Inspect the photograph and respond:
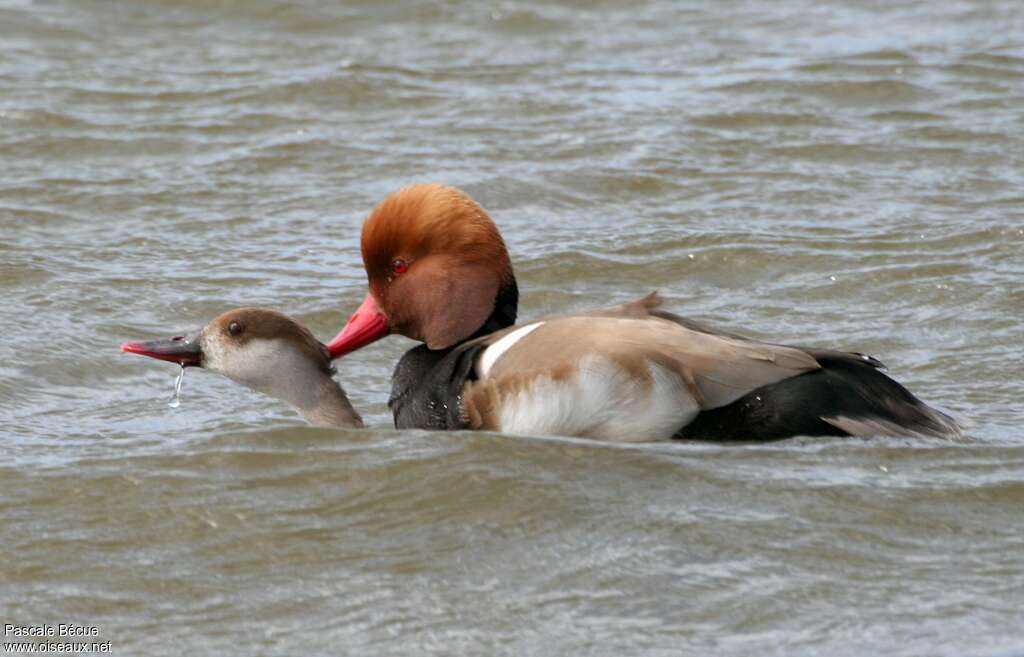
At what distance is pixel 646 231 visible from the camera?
28.0ft

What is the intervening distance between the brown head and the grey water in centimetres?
51

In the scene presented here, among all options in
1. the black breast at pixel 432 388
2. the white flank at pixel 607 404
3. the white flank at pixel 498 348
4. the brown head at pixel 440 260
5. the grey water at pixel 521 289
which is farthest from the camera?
the brown head at pixel 440 260

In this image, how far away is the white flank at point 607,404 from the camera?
5.20 m

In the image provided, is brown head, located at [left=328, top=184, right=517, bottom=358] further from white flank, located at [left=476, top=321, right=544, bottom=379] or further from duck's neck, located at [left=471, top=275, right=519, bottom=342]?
white flank, located at [left=476, top=321, right=544, bottom=379]

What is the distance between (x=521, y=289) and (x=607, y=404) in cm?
259

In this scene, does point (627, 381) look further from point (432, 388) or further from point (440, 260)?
point (440, 260)

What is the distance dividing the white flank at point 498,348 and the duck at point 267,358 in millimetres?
501

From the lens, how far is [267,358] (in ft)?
18.6

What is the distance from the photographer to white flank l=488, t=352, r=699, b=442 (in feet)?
17.1

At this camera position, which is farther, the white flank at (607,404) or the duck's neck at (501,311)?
the duck's neck at (501,311)

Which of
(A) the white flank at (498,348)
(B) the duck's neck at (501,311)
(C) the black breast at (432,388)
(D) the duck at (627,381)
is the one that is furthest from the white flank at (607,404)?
(B) the duck's neck at (501,311)

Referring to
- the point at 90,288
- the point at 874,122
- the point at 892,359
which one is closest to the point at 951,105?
the point at 874,122

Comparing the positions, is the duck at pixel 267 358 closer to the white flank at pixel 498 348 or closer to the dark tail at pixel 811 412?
the white flank at pixel 498 348

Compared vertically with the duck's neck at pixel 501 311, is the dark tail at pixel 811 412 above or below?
below
